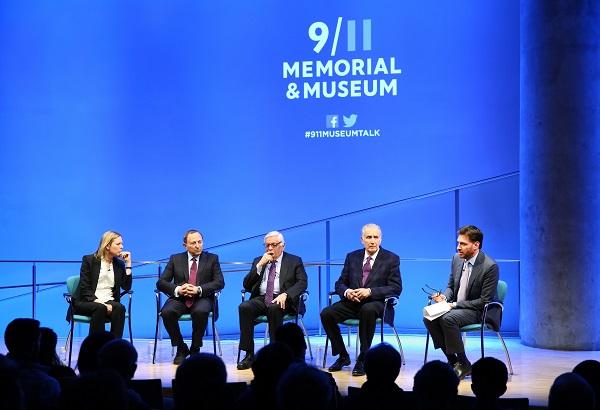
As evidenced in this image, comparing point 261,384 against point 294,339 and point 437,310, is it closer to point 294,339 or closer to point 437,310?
point 294,339

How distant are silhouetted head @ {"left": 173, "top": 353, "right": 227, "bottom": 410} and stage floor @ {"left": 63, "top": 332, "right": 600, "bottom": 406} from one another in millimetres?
2791

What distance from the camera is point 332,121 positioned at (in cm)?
809

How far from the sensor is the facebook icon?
318 inches

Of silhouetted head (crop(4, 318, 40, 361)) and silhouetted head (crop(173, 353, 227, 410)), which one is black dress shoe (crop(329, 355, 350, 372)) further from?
silhouetted head (crop(173, 353, 227, 410))

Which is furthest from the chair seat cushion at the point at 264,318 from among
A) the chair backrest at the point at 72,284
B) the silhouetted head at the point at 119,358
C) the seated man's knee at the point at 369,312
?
the silhouetted head at the point at 119,358

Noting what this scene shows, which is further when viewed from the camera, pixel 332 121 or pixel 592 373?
pixel 332 121

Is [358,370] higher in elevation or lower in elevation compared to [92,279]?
lower

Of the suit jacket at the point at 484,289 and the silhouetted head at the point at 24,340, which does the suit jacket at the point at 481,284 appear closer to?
the suit jacket at the point at 484,289

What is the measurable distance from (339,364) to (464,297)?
99 centimetres

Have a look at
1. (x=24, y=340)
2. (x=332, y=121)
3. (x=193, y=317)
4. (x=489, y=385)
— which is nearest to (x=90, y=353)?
(x=24, y=340)

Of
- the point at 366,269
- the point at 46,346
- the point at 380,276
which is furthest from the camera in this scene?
the point at 366,269

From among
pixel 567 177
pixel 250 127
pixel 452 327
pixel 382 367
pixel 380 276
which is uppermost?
pixel 250 127

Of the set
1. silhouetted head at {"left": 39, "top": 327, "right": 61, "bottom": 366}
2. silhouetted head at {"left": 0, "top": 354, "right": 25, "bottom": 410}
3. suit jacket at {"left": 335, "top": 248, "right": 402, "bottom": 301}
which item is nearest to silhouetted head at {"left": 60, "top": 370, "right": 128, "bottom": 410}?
silhouetted head at {"left": 0, "top": 354, "right": 25, "bottom": 410}

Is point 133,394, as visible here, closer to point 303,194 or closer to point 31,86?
point 303,194
